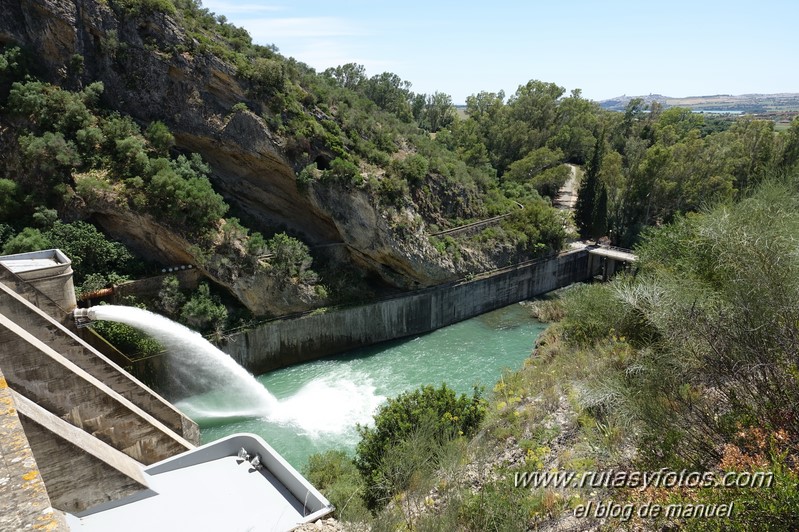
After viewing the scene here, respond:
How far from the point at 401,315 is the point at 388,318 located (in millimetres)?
787

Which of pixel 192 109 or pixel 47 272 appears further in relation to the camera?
pixel 192 109

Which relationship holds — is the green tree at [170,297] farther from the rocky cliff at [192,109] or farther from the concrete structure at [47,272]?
the concrete structure at [47,272]

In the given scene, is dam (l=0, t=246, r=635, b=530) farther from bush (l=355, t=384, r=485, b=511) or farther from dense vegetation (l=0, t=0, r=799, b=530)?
dense vegetation (l=0, t=0, r=799, b=530)

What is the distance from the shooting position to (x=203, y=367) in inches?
799

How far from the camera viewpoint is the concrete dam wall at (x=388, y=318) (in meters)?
22.8

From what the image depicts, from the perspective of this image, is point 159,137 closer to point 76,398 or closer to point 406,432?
point 76,398

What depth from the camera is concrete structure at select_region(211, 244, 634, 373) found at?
22.8 metres

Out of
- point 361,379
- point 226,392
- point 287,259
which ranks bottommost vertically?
point 361,379

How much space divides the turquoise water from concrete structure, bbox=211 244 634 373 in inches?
24.1

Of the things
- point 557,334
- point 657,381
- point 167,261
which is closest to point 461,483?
point 657,381

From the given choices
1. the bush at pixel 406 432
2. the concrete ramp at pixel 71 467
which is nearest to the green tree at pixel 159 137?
the concrete ramp at pixel 71 467

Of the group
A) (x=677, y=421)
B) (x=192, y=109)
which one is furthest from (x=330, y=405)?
(x=192, y=109)

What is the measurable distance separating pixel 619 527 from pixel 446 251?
22641 millimetres

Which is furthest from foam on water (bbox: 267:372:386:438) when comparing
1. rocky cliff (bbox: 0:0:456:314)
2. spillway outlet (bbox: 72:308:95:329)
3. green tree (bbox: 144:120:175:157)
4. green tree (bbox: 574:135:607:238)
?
green tree (bbox: 574:135:607:238)
